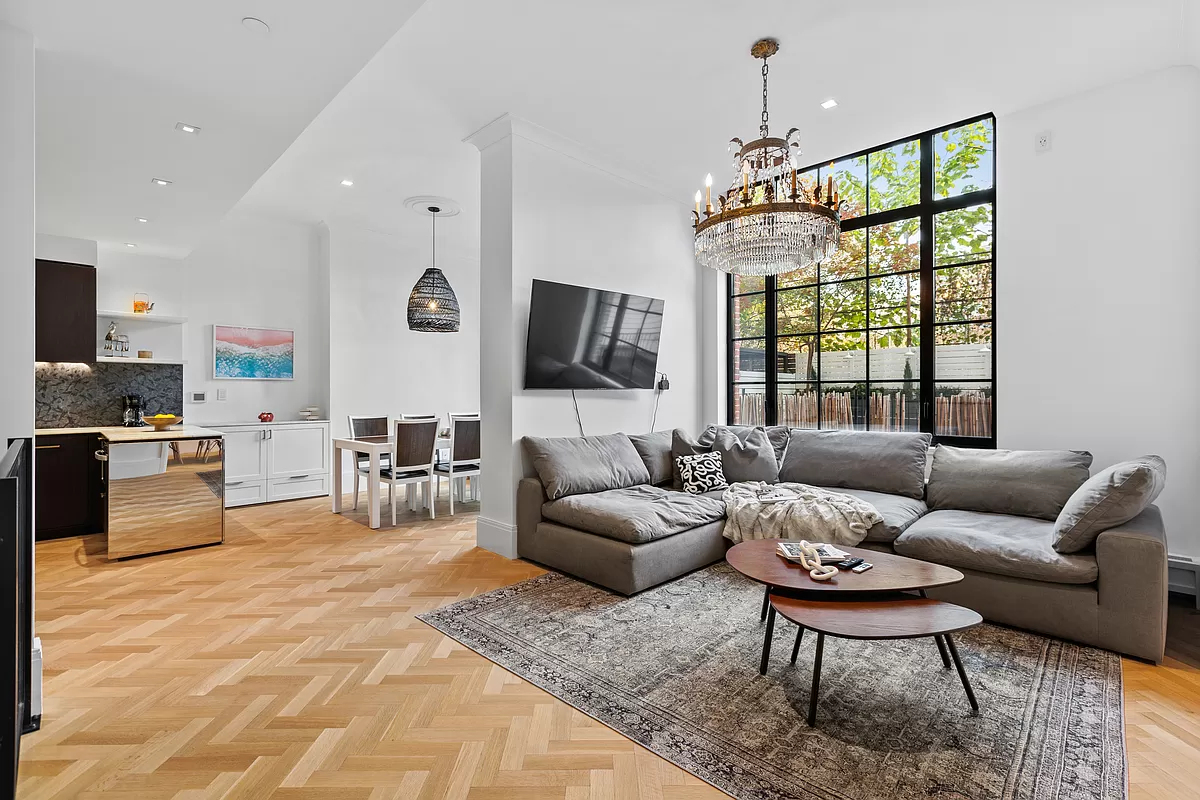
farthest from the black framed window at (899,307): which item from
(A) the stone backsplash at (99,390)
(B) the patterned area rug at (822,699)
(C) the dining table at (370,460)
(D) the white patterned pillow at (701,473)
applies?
(A) the stone backsplash at (99,390)

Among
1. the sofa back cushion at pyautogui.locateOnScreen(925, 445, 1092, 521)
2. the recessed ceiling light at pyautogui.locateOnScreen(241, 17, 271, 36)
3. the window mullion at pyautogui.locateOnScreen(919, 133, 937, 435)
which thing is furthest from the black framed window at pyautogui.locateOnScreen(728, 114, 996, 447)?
the recessed ceiling light at pyautogui.locateOnScreen(241, 17, 271, 36)

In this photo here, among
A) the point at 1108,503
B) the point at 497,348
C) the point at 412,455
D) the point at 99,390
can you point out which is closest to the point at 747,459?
the point at 497,348

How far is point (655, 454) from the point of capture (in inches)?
167

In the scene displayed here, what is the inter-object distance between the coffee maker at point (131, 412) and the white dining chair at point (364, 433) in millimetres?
1672

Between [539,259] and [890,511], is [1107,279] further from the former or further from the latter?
[539,259]

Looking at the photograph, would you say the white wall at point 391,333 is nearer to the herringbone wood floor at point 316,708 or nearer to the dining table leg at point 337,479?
the dining table leg at point 337,479

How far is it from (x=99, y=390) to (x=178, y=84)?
3.66m

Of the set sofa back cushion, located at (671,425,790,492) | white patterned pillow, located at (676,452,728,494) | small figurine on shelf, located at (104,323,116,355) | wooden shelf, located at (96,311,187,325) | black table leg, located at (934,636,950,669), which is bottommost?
black table leg, located at (934,636,950,669)

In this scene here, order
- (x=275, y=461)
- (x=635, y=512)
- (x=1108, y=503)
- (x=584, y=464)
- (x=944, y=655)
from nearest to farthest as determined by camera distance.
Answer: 1. (x=944, y=655)
2. (x=1108, y=503)
3. (x=635, y=512)
4. (x=584, y=464)
5. (x=275, y=461)

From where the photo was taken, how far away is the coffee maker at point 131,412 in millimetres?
4941

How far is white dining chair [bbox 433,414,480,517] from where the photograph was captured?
198 inches

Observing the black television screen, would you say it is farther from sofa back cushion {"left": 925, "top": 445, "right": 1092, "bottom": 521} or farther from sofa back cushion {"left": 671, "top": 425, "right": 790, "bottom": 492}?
sofa back cushion {"left": 925, "top": 445, "right": 1092, "bottom": 521}

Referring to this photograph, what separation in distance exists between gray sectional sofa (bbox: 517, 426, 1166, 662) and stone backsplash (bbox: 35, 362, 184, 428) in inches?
151

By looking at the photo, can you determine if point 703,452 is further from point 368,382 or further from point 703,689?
point 368,382
